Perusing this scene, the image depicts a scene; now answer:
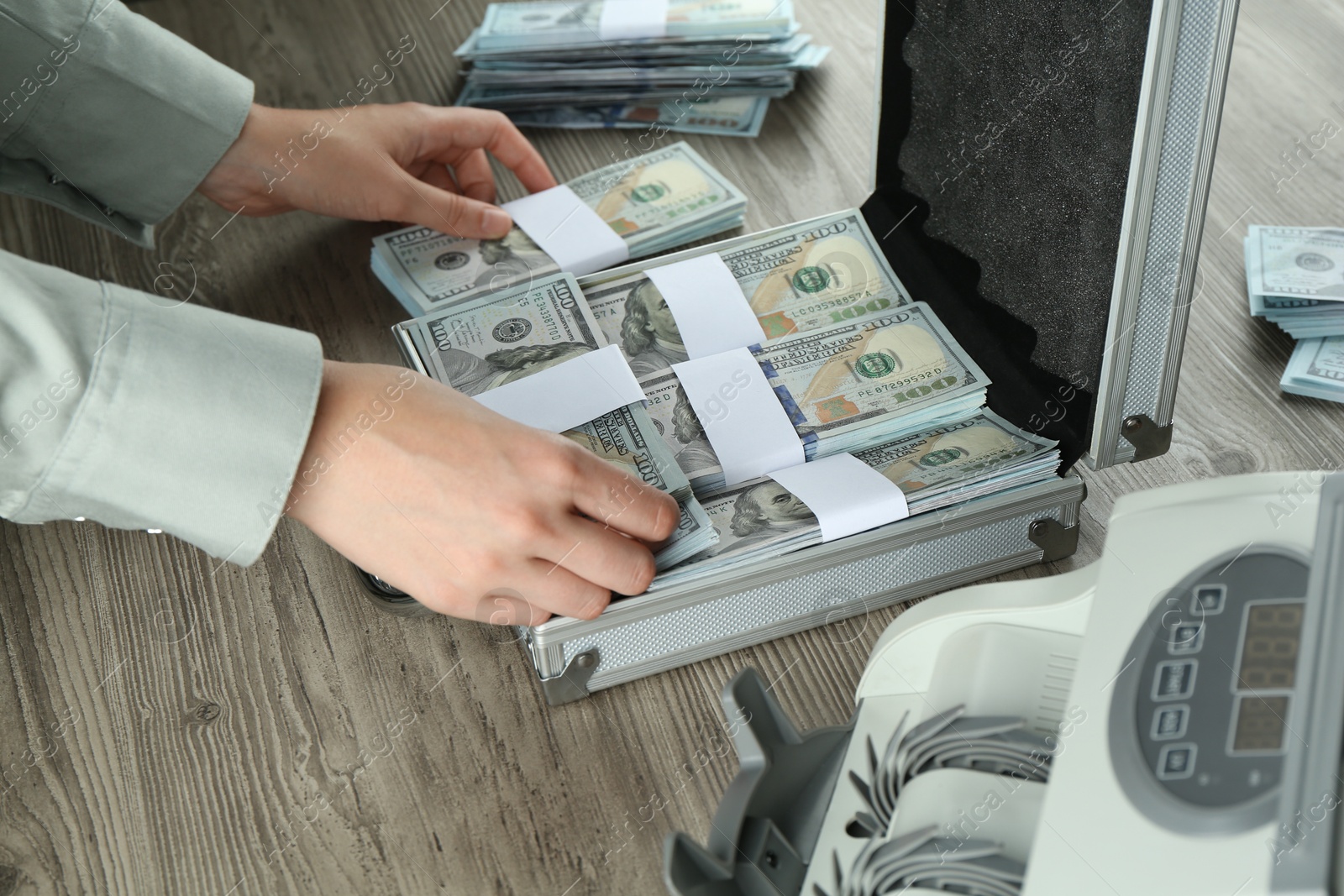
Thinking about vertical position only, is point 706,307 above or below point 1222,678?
below

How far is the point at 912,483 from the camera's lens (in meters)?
0.68

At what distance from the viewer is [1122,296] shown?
2.06 feet

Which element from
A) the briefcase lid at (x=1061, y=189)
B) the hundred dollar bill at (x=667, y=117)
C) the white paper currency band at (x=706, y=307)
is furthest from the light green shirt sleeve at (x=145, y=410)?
the hundred dollar bill at (x=667, y=117)

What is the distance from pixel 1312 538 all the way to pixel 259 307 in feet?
2.75

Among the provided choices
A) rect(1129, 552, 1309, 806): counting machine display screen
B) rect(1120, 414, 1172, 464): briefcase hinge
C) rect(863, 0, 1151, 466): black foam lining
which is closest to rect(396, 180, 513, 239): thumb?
rect(863, 0, 1151, 466): black foam lining

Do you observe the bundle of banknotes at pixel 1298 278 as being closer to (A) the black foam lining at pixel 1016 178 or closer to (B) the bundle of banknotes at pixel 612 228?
(A) the black foam lining at pixel 1016 178

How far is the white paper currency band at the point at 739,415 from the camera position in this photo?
731 mm

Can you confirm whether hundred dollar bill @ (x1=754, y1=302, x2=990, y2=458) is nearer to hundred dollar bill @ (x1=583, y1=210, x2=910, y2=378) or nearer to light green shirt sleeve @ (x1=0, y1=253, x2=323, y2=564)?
hundred dollar bill @ (x1=583, y1=210, x2=910, y2=378)

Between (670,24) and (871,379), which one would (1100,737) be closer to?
(871,379)

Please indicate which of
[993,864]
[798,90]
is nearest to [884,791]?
[993,864]

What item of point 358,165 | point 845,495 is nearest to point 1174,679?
point 845,495

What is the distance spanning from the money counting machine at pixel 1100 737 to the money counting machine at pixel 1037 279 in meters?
0.16

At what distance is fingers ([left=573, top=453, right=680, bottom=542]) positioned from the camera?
594 millimetres

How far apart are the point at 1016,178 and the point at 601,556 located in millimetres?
379
